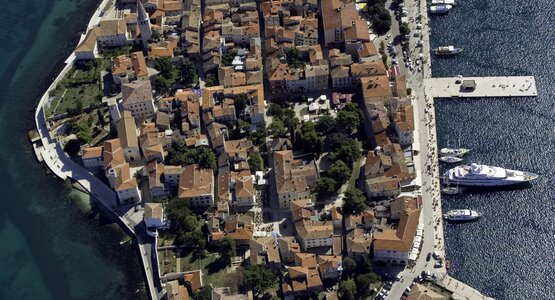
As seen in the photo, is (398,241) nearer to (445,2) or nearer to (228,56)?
(228,56)

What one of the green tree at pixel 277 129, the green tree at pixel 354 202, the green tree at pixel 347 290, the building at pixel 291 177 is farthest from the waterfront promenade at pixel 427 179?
the green tree at pixel 277 129

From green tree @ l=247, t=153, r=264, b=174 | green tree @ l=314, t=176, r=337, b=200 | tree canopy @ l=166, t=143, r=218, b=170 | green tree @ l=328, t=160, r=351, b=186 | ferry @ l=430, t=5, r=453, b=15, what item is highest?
ferry @ l=430, t=5, r=453, b=15

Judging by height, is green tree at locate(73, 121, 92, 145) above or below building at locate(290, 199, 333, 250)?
above

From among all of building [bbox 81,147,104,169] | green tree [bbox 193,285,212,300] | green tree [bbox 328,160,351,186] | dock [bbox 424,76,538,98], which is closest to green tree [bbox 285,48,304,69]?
dock [bbox 424,76,538,98]

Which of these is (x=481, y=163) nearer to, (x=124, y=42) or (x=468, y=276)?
(x=468, y=276)

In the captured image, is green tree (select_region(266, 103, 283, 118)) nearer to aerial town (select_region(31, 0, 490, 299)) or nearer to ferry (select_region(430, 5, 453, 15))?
aerial town (select_region(31, 0, 490, 299))

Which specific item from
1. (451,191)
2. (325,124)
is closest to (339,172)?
(325,124)

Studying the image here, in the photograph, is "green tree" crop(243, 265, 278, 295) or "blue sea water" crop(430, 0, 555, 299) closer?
"green tree" crop(243, 265, 278, 295)
